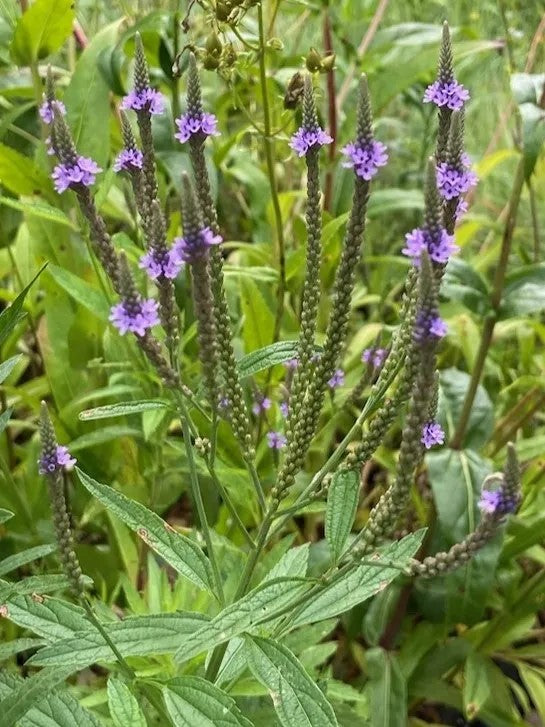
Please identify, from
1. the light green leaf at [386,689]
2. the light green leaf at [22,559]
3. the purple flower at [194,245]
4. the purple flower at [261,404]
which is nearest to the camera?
the purple flower at [194,245]

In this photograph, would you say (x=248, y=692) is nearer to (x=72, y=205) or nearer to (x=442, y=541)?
(x=442, y=541)

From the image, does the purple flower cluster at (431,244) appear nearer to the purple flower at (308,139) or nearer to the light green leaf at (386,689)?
the purple flower at (308,139)

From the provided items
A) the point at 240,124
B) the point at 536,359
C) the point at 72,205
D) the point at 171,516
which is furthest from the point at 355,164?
the point at 240,124

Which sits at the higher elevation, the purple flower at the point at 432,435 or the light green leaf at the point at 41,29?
the light green leaf at the point at 41,29

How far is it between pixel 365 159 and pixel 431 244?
0.34 feet

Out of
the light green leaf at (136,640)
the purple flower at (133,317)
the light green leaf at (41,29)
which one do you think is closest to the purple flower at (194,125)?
the purple flower at (133,317)

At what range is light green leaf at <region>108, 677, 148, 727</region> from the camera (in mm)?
765

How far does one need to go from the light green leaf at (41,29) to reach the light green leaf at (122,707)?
37.9 inches

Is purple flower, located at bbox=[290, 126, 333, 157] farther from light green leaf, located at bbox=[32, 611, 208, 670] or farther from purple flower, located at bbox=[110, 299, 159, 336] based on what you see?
light green leaf, located at bbox=[32, 611, 208, 670]

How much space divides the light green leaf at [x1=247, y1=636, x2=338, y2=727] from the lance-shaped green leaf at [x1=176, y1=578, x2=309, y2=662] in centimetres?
3

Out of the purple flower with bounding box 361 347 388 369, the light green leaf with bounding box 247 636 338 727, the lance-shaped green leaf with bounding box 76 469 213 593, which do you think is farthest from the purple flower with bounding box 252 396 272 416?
the light green leaf with bounding box 247 636 338 727

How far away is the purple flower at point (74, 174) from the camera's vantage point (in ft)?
2.42

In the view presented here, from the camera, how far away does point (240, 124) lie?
7.57 ft

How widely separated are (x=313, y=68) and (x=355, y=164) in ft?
1.83
